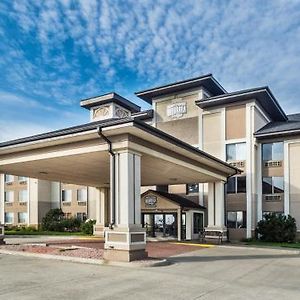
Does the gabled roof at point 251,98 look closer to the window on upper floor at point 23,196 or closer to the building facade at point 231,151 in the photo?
the building facade at point 231,151

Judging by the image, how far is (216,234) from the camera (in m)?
24.0

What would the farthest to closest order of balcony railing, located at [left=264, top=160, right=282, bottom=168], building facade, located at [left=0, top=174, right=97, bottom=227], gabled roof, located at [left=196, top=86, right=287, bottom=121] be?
building facade, located at [left=0, top=174, right=97, bottom=227] → balcony railing, located at [left=264, top=160, right=282, bottom=168] → gabled roof, located at [left=196, top=86, right=287, bottom=121]

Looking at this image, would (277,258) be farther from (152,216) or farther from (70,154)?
(152,216)

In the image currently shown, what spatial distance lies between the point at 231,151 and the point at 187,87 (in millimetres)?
6137

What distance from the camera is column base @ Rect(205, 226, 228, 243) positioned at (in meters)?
23.8

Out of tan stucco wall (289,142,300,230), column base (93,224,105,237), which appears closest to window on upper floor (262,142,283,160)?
tan stucco wall (289,142,300,230)

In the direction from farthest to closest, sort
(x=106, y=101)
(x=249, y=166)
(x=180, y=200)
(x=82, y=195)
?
(x=82, y=195) → (x=106, y=101) → (x=180, y=200) → (x=249, y=166)

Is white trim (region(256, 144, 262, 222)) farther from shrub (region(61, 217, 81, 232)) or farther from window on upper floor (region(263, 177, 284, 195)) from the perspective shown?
shrub (region(61, 217, 81, 232))

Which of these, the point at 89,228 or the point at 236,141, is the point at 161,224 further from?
the point at 236,141

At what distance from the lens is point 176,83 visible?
99.1 feet

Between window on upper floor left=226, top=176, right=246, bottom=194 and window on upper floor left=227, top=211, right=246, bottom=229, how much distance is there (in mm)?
1525

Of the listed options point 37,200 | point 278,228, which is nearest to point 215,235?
point 278,228

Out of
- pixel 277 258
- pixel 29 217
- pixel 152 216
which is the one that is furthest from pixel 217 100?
pixel 29 217

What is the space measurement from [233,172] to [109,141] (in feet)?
41.4
